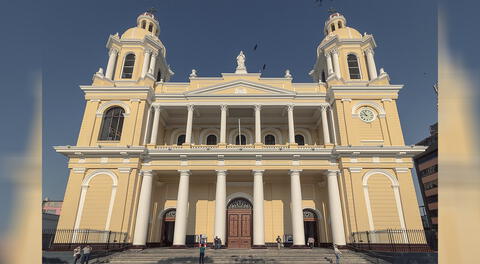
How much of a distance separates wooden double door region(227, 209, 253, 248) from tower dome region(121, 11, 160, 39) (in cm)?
1968

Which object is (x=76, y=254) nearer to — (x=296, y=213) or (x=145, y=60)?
(x=296, y=213)

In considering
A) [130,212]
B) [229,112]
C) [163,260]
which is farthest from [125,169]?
[229,112]

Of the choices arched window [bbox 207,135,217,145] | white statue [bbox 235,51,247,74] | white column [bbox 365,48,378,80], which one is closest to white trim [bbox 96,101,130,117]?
arched window [bbox 207,135,217,145]

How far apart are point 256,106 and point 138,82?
10907 mm

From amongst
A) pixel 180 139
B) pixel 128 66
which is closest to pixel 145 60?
pixel 128 66

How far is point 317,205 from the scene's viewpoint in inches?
958

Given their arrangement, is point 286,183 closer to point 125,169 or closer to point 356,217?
point 356,217

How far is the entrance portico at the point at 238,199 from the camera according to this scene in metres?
21.8

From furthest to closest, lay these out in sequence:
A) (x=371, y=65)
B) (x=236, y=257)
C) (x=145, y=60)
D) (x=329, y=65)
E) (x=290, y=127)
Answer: (x=329, y=65) → (x=145, y=60) → (x=371, y=65) → (x=290, y=127) → (x=236, y=257)

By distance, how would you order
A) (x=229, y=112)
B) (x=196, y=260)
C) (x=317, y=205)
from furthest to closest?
1. (x=229, y=112)
2. (x=317, y=205)
3. (x=196, y=260)

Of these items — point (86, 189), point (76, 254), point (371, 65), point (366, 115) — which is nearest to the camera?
point (76, 254)

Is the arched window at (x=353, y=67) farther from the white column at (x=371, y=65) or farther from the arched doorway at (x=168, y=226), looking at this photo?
the arched doorway at (x=168, y=226)

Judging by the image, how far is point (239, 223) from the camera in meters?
23.6

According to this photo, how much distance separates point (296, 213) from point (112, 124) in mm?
16717
